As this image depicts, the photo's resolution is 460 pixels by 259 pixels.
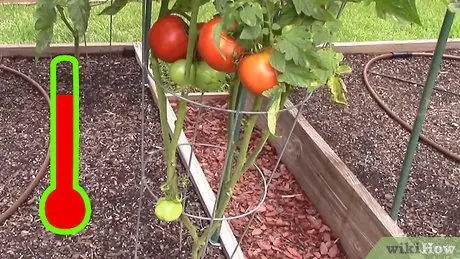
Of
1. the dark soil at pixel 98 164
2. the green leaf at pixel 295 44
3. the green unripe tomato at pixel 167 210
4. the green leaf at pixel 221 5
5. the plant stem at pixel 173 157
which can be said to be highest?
the green leaf at pixel 221 5

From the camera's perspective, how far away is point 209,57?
107 cm

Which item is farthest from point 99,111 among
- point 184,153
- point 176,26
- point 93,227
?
point 176,26

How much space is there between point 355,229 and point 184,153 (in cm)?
69

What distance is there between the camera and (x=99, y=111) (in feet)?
7.89

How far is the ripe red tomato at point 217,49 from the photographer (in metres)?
1.05

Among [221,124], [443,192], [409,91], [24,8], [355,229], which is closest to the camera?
[355,229]

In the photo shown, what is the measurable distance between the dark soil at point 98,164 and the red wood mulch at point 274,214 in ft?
0.56

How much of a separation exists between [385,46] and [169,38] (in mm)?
2185

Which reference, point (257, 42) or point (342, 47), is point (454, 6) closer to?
point (257, 42)

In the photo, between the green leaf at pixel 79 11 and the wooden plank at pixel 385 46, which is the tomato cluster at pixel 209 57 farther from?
the wooden plank at pixel 385 46

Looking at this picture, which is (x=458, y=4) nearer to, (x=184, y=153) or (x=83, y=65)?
(x=184, y=153)

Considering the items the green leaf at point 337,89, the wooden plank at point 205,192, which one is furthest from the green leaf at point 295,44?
the wooden plank at point 205,192

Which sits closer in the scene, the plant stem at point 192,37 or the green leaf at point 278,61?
the green leaf at point 278,61

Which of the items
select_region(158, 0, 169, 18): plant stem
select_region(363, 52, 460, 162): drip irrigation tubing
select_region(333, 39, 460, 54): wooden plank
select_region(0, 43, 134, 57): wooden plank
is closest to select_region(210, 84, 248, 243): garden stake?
select_region(158, 0, 169, 18): plant stem
